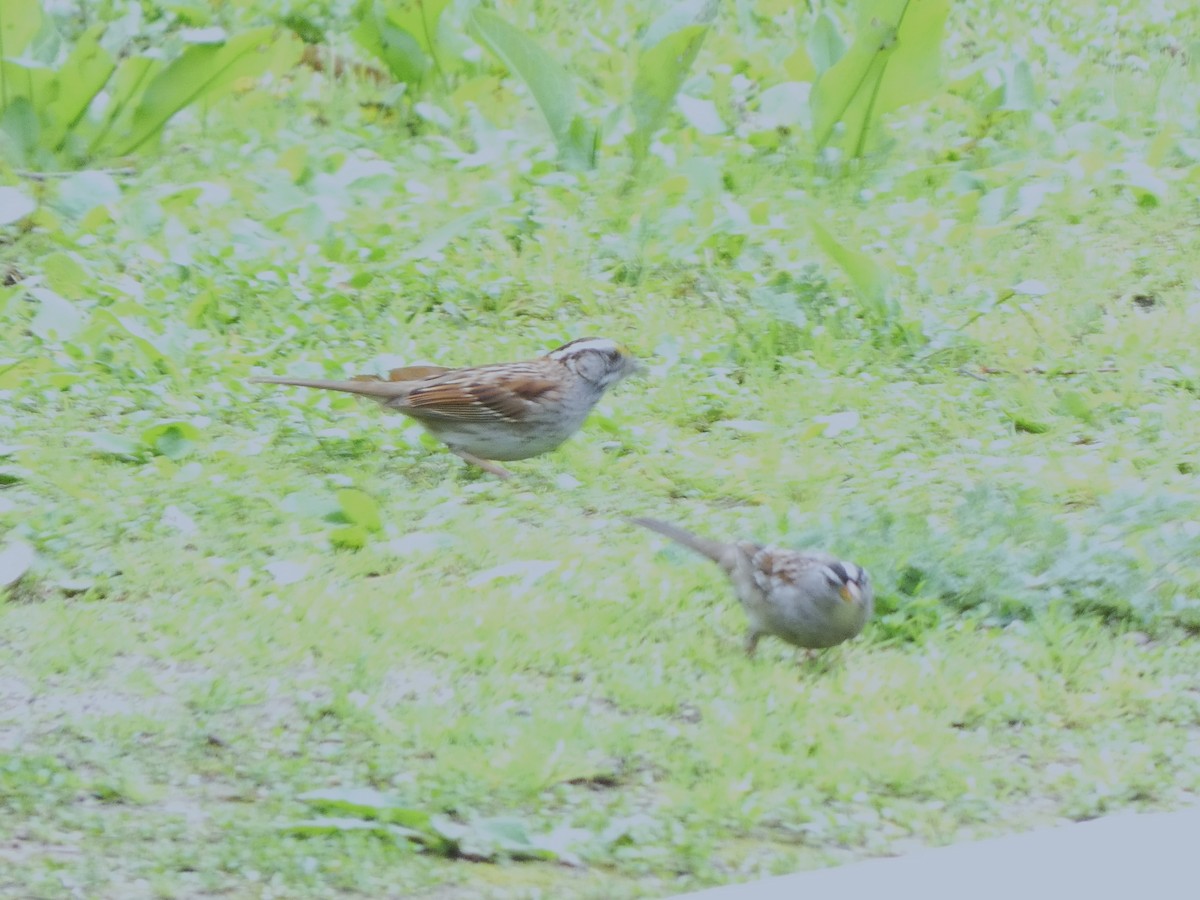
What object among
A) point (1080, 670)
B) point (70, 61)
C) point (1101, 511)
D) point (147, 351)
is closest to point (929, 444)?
point (1101, 511)

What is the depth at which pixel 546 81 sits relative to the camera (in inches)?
351

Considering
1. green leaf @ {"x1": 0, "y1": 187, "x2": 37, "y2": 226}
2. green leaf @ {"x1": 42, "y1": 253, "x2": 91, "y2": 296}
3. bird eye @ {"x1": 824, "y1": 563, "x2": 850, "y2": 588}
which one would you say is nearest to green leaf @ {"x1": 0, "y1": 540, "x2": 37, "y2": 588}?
green leaf @ {"x1": 42, "y1": 253, "x2": 91, "y2": 296}

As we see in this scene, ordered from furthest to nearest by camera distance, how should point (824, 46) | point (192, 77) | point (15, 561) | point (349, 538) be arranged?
1. point (824, 46)
2. point (192, 77)
3. point (349, 538)
4. point (15, 561)

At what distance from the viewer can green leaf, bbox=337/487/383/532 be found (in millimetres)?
5820

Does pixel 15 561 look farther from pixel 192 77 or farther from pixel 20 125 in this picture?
pixel 192 77

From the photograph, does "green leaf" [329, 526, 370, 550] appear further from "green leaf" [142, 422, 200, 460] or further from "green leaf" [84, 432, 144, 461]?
"green leaf" [84, 432, 144, 461]

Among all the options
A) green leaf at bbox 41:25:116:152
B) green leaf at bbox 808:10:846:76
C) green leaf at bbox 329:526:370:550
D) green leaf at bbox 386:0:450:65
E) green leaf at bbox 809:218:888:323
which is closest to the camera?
green leaf at bbox 329:526:370:550

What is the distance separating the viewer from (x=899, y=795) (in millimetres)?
4223

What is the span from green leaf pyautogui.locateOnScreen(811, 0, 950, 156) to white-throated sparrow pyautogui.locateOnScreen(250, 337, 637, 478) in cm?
280

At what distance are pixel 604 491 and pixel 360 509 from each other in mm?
942

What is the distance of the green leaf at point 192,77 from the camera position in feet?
28.4

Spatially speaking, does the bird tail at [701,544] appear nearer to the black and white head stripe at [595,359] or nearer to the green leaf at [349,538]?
the green leaf at [349,538]

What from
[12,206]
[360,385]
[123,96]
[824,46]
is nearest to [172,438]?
[360,385]

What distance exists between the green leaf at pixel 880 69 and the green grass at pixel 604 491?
252 mm
